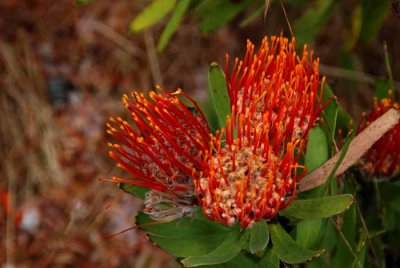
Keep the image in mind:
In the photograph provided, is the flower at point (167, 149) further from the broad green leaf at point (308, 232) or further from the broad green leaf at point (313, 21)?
the broad green leaf at point (313, 21)

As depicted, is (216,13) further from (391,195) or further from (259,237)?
(259,237)

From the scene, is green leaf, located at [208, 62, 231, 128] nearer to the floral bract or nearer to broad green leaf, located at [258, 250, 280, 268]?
the floral bract

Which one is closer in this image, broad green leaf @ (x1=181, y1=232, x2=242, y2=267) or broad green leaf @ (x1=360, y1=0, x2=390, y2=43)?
broad green leaf @ (x1=181, y1=232, x2=242, y2=267)

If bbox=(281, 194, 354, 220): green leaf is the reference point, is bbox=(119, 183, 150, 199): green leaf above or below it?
below

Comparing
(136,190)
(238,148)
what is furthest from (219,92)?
(136,190)

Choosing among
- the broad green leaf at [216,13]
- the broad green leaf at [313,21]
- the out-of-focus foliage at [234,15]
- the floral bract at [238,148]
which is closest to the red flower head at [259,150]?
the floral bract at [238,148]

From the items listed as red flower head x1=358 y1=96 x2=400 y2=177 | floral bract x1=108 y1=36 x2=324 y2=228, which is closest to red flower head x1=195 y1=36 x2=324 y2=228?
floral bract x1=108 y1=36 x2=324 y2=228

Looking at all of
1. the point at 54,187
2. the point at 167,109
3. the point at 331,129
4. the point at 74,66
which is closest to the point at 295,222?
the point at 331,129
